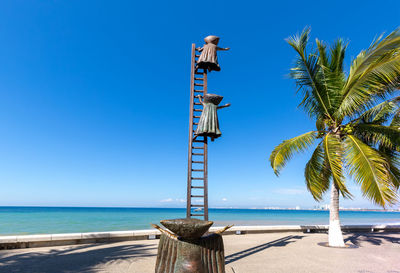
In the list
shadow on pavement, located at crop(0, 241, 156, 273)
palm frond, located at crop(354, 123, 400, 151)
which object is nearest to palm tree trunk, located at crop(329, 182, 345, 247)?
palm frond, located at crop(354, 123, 400, 151)

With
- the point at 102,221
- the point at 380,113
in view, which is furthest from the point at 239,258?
the point at 102,221

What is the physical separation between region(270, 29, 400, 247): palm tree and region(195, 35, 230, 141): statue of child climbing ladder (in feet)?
12.8

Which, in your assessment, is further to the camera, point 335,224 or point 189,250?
point 335,224

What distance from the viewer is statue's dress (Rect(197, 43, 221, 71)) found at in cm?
659

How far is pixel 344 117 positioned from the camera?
9.06m

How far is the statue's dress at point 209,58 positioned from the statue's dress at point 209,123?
1.12 meters

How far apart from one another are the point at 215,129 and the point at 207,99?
0.83 metres

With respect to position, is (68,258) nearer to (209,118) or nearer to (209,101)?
(209,118)

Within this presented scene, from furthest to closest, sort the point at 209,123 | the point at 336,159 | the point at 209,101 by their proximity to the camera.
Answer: the point at 336,159, the point at 209,101, the point at 209,123

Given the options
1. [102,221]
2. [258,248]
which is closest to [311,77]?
[258,248]

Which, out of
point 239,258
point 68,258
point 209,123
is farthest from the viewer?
point 239,258

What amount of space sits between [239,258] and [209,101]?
4.55 meters

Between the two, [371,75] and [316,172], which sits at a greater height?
[371,75]

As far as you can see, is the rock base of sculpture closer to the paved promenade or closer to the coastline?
the paved promenade
